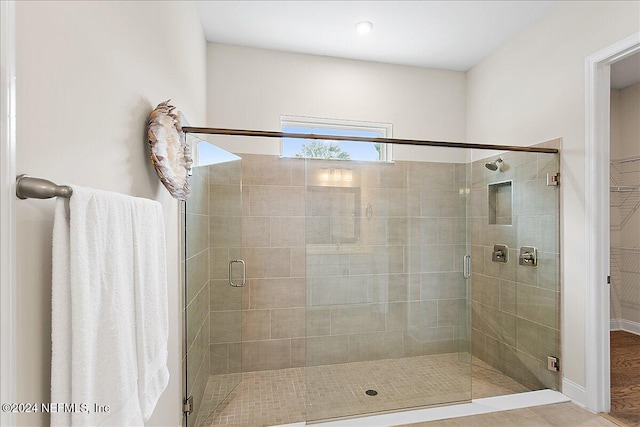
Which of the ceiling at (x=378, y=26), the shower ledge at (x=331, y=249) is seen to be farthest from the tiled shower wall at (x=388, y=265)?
the ceiling at (x=378, y=26)

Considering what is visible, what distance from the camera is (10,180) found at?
0.54m

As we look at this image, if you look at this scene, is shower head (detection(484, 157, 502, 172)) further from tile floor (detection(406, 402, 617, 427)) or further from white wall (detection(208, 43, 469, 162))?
tile floor (detection(406, 402, 617, 427))

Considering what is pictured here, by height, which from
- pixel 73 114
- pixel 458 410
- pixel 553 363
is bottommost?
pixel 458 410

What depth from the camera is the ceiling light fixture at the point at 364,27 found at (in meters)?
2.69

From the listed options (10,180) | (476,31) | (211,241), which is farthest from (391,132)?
(10,180)

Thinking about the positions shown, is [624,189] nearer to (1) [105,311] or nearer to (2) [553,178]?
(2) [553,178]

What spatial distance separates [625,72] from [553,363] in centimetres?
309

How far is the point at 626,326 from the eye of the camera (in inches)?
151

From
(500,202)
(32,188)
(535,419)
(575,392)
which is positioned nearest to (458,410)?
(535,419)

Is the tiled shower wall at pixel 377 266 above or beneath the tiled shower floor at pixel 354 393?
above

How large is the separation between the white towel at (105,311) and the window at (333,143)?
155 cm

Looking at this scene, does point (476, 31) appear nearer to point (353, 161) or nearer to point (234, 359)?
point (353, 161)

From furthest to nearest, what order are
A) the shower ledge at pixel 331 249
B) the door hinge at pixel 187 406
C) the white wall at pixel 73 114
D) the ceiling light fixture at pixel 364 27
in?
the ceiling light fixture at pixel 364 27 < the shower ledge at pixel 331 249 < the door hinge at pixel 187 406 < the white wall at pixel 73 114

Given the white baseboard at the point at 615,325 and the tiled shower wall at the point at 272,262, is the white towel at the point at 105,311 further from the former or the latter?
the white baseboard at the point at 615,325
